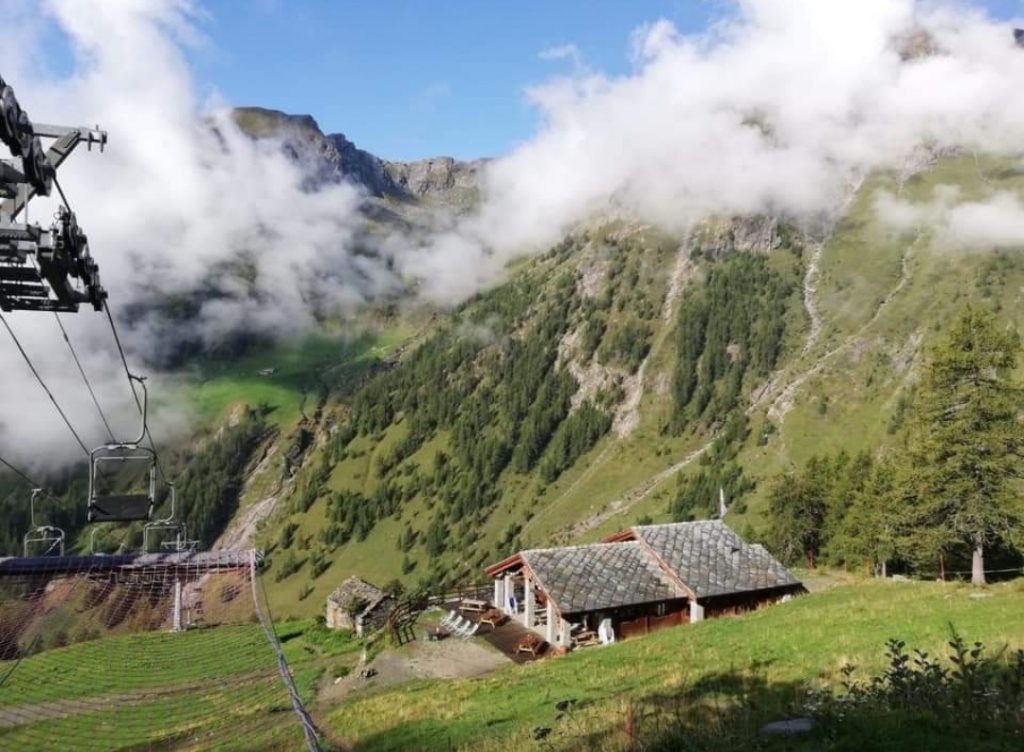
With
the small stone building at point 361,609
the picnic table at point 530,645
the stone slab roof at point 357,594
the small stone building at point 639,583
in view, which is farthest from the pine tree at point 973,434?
the stone slab roof at point 357,594

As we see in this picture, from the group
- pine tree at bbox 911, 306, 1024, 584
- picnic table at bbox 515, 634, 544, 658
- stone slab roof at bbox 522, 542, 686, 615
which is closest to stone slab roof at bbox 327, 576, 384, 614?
stone slab roof at bbox 522, 542, 686, 615

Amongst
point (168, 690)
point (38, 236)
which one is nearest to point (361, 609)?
point (168, 690)

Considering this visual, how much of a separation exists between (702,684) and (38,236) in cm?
1887

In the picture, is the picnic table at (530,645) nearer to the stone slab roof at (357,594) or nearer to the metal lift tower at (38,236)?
the stone slab roof at (357,594)

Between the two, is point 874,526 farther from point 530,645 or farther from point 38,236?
point 38,236

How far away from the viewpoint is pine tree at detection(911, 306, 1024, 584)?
37.6 m

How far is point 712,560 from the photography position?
48781 millimetres

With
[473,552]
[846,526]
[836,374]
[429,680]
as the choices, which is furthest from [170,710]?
[836,374]

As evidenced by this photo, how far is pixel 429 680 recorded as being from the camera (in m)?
36.2

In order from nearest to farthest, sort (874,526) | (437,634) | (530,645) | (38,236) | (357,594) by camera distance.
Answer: (38,236)
(530,645)
(437,634)
(874,526)
(357,594)

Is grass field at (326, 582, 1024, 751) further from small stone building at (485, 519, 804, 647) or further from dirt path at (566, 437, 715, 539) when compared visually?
dirt path at (566, 437, 715, 539)

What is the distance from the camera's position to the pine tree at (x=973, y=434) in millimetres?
37562

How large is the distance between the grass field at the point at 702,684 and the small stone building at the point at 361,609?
21.8 meters

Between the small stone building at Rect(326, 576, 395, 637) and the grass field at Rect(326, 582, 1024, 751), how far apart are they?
21.8 meters
